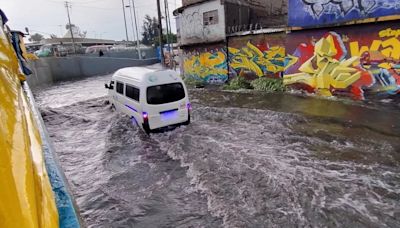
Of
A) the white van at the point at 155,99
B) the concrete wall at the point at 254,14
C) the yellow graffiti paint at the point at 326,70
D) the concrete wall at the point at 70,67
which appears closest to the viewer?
the white van at the point at 155,99

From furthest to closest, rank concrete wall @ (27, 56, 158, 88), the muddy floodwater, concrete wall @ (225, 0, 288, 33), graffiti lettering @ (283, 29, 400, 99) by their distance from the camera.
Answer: concrete wall @ (27, 56, 158, 88), concrete wall @ (225, 0, 288, 33), graffiti lettering @ (283, 29, 400, 99), the muddy floodwater

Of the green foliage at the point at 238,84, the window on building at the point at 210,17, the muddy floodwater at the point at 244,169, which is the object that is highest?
the window on building at the point at 210,17

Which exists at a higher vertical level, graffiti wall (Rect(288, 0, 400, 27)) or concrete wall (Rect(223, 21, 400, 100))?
graffiti wall (Rect(288, 0, 400, 27))

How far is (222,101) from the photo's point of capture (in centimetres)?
1502

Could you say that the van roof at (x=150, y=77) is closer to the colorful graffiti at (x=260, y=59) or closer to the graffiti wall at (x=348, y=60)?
the graffiti wall at (x=348, y=60)

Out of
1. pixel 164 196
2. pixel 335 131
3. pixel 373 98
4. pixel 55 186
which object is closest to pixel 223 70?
pixel 373 98

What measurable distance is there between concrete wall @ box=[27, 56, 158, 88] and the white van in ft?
64.4

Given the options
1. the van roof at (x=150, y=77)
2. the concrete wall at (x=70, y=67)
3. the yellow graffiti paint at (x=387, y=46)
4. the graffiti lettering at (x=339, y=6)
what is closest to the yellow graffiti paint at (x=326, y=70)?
the yellow graffiti paint at (x=387, y=46)

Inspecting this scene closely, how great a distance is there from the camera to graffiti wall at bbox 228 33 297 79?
1648 centimetres

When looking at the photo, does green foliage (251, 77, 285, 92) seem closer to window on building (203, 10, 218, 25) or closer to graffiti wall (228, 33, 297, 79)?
graffiti wall (228, 33, 297, 79)

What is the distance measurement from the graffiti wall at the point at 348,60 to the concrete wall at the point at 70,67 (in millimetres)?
22658

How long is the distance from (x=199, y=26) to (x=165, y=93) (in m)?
13.0

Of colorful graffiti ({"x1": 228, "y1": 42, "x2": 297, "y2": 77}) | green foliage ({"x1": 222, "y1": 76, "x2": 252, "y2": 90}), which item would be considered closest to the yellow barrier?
colorful graffiti ({"x1": 228, "y1": 42, "x2": 297, "y2": 77})

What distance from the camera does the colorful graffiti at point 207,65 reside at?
65.5 ft
